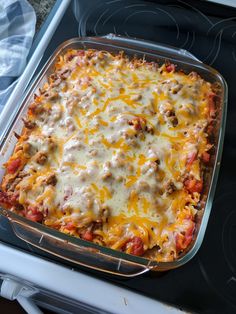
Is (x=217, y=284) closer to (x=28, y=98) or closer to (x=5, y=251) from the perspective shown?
(x=5, y=251)

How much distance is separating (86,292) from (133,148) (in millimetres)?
365

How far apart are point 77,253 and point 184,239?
24 centimetres

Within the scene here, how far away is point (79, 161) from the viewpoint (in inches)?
41.8

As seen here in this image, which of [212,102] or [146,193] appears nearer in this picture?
[146,193]

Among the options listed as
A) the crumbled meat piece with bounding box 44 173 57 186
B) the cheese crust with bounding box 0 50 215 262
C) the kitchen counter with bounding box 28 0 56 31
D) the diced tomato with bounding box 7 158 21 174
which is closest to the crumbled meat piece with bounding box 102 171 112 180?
the cheese crust with bounding box 0 50 215 262

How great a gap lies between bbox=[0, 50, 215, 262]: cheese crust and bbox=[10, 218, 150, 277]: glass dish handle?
1.2 inches

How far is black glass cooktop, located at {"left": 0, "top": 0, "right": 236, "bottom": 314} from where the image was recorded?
94cm

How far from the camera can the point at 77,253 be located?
3.23ft

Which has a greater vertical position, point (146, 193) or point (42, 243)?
point (146, 193)

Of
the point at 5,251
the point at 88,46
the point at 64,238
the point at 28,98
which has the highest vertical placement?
the point at 88,46

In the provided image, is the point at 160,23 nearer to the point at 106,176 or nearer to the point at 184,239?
the point at 106,176

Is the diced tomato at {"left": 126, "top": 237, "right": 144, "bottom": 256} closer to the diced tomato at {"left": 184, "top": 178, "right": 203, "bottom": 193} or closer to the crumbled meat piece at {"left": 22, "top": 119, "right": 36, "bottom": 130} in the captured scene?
the diced tomato at {"left": 184, "top": 178, "right": 203, "bottom": 193}

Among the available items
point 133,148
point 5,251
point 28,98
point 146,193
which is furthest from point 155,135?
point 5,251

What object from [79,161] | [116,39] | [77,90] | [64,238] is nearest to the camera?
[64,238]
